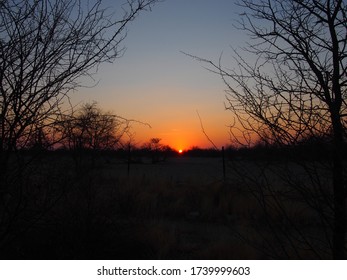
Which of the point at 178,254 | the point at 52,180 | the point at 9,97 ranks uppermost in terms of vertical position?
the point at 9,97

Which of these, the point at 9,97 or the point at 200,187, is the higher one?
the point at 9,97

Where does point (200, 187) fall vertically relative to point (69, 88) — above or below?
below

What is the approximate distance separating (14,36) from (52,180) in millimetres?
1268

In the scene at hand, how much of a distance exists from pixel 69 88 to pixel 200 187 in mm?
11823

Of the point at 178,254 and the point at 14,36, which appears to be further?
the point at 178,254

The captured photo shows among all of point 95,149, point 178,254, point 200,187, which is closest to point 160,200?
point 200,187

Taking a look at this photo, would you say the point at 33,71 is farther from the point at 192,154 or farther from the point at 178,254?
the point at 192,154

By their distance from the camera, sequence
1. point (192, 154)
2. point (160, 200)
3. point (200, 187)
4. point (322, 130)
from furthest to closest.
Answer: point (192, 154) < point (200, 187) < point (160, 200) < point (322, 130)

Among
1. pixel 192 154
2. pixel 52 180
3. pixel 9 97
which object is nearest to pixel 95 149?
pixel 52 180
